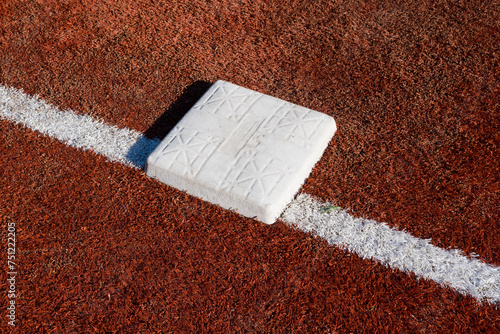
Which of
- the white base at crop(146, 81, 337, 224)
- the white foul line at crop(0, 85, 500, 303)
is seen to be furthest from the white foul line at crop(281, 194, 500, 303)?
the white base at crop(146, 81, 337, 224)

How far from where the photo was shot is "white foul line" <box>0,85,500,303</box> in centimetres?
270

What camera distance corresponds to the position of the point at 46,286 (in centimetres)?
265

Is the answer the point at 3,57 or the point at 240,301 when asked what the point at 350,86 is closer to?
the point at 240,301

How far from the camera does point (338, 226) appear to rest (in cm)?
293

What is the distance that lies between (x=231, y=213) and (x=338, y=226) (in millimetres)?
671

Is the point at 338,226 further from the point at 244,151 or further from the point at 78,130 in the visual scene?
the point at 78,130

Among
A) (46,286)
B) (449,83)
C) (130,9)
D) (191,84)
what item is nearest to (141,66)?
(191,84)

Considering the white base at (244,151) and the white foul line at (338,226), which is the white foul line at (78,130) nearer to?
the white foul line at (338,226)

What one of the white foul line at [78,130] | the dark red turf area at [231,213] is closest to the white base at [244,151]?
the dark red turf area at [231,213]

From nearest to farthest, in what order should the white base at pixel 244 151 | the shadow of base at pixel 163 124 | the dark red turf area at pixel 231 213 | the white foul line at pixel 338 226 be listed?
the dark red turf area at pixel 231 213
the white foul line at pixel 338 226
the white base at pixel 244 151
the shadow of base at pixel 163 124

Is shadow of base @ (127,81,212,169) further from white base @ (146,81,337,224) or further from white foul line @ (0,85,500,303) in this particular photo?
white base @ (146,81,337,224)

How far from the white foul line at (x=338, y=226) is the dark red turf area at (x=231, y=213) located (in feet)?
0.22

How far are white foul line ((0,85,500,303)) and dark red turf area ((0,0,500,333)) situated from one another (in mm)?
67

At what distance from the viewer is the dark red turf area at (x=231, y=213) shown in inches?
102
